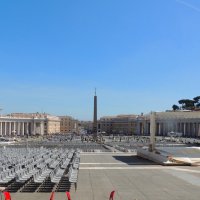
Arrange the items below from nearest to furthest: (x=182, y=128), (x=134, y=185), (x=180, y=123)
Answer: (x=134, y=185)
(x=180, y=123)
(x=182, y=128)

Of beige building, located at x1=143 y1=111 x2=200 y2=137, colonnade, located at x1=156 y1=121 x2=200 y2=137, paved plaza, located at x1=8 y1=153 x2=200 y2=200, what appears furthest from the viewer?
colonnade, located at x1=156 y1=121 x2=200 y2=137

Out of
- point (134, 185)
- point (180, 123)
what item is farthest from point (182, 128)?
point (134, 185)

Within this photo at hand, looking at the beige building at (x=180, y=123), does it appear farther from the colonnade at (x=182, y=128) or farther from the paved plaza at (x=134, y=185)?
the paved plaza at (x=134, y=185)

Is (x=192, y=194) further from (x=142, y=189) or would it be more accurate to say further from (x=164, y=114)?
(x=164, y=114)

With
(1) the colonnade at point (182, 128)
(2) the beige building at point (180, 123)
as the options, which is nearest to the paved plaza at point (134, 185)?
(2) the beige building at point (180, 123)

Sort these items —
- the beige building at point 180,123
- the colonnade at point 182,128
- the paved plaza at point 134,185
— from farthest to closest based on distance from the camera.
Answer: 1. the colonnade at point 182,128
2. the beige building at point 180,123
3. the paved plaza at point 134,185

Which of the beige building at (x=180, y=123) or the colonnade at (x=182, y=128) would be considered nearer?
the beige building at (x=180, y=123)

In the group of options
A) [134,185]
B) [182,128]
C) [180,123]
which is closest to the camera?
[134,185]

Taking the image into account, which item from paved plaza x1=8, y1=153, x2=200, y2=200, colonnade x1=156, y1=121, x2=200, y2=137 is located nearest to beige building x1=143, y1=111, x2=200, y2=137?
colonnade x1=156, y1=121, x2=200, y2=137

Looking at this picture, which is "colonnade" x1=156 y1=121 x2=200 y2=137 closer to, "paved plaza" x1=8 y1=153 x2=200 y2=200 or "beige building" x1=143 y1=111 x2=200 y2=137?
"beige building" x1=143 y1=111 x2=200 y2=137

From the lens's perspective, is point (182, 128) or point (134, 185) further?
point (182, 128)

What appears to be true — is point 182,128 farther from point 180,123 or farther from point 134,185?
point 134,185

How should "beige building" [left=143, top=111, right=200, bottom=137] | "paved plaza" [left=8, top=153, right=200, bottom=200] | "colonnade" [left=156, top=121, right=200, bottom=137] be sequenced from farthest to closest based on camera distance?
"colonnade" [left=156, top=121, right=200, bottom=137] < "beige building" [left=143, top=111, right=200, bottom=137] < "paved plaza" [left=8, top=153, right=200, bottom=200]

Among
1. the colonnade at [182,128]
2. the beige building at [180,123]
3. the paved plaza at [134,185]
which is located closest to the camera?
the paved plaza at [134,185]
